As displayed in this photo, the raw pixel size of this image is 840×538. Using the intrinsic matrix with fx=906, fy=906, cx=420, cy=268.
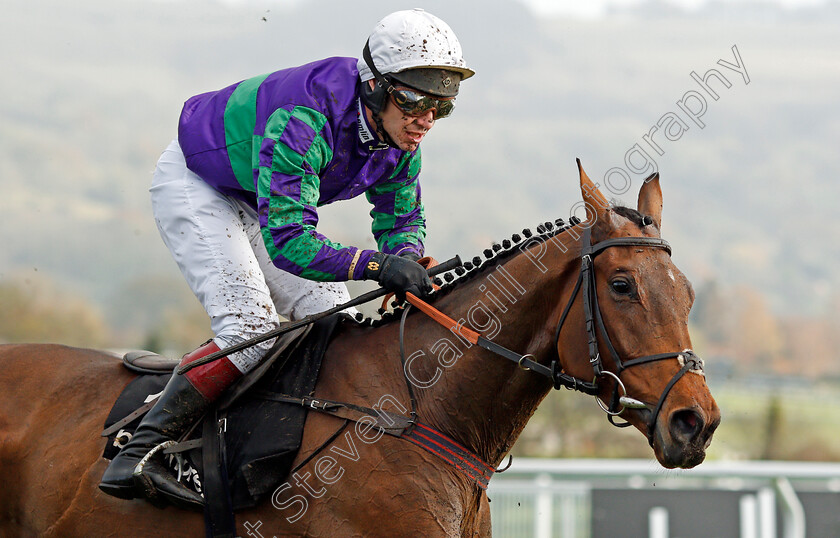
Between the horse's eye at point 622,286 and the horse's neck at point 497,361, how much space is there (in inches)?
9.7

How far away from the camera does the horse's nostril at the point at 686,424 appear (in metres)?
2.99

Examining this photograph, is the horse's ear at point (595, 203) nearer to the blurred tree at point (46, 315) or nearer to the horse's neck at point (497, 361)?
the horse's neck at point (497, 361)

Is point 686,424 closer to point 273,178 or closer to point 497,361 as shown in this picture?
point 497,361

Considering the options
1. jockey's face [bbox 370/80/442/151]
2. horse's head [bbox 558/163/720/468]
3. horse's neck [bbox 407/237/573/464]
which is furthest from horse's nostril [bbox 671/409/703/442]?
jockey's face [bbox 370/80/442/151]

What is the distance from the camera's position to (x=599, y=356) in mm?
3230

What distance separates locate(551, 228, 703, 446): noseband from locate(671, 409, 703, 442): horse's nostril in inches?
2.8

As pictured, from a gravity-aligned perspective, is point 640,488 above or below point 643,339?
below

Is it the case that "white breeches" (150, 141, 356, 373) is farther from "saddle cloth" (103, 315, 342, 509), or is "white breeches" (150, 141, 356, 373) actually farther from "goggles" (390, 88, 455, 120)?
"goggles" (390, 88, 455, 120)

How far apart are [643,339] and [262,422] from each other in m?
1.52

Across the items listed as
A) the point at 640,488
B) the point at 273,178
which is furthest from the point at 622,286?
the point at 640,488

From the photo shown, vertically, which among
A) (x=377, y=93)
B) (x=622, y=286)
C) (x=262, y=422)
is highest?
(x=377, y=93)

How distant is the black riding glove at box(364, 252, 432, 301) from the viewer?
361 cm

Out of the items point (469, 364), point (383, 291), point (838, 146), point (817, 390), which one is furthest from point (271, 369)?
point (838, 146)

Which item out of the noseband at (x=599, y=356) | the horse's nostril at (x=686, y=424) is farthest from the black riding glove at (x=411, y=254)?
the horse's nostril at (x=686, y=424)
